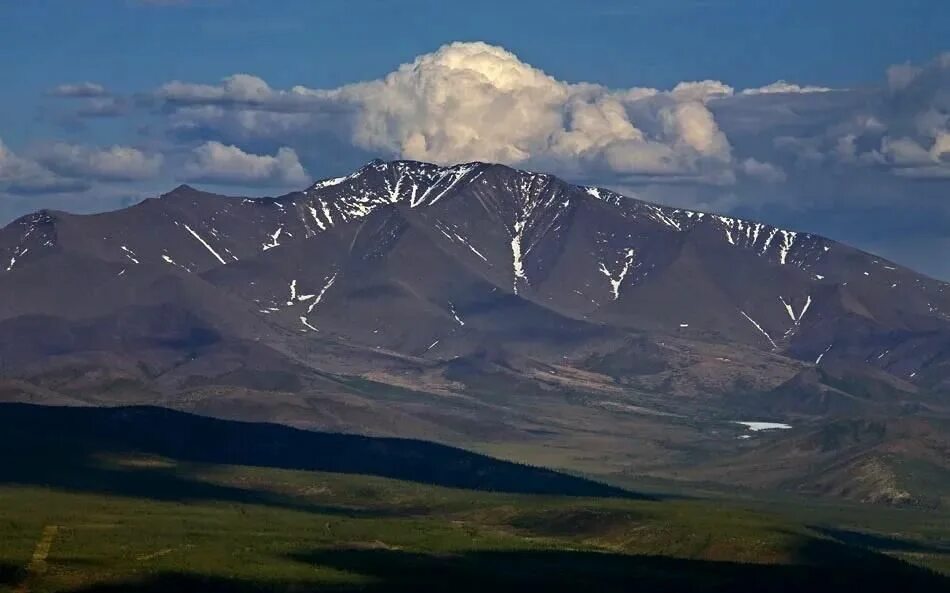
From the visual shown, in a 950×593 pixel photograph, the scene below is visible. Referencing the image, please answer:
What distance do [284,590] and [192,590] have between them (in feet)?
29.2

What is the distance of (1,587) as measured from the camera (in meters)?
187

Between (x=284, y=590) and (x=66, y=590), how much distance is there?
70.2 ft

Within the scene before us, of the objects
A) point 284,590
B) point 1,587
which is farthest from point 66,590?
point 284,590

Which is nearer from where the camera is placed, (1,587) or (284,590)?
(1,587)

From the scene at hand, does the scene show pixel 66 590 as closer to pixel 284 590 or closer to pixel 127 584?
pixel 127 584

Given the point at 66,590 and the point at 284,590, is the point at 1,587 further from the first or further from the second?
the point at 284,590

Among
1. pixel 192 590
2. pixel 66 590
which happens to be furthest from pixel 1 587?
pixel 192 590

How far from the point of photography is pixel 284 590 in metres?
200

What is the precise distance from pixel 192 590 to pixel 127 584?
607 centimetres

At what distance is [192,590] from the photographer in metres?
196

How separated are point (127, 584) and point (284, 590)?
48.3 ft

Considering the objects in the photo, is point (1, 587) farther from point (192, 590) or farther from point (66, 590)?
point (192, 590)

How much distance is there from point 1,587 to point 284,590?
2710 centimetres

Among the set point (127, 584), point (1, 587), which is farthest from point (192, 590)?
point (1, 587)
